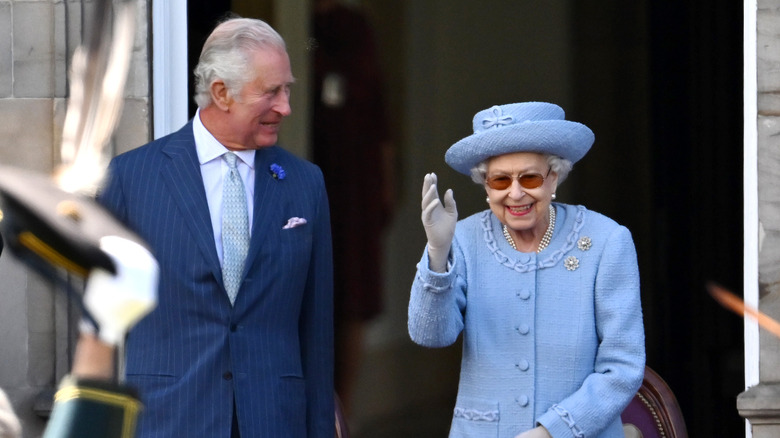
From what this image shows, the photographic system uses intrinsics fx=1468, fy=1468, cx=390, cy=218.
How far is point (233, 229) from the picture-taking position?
3672 millimetres

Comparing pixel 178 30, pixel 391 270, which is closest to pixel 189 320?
pixel 178 30

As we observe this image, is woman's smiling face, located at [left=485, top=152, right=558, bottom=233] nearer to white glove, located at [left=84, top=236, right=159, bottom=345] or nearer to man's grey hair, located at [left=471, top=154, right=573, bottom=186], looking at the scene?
man's grey hair, located at [left=471, top=154, right=573, bottom=186]

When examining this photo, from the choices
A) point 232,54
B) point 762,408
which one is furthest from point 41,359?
point 762,408

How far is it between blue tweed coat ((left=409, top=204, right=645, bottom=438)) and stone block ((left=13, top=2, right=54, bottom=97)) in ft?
5.82

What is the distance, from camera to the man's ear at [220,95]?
373 cm

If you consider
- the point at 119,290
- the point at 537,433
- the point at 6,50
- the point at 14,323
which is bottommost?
the point at 537,433

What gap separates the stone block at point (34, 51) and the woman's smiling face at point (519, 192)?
182 centimetres

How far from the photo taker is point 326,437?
3.75 m

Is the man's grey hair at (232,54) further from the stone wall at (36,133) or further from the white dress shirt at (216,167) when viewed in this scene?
the stone wall at (36,133)

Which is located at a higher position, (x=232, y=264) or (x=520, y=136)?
(x=520, y=136)

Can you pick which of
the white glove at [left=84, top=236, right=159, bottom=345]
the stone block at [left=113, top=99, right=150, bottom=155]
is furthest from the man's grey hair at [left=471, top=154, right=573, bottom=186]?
the white glove at [left=84, top=236, right=159, bottom=345]

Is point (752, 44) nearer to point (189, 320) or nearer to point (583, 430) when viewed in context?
point (583, 430)

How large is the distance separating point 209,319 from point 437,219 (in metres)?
0.62

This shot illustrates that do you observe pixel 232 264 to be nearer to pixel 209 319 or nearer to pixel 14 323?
pixel 209 319
